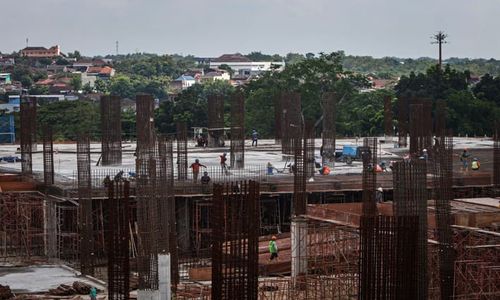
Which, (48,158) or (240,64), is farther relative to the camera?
(240,64)

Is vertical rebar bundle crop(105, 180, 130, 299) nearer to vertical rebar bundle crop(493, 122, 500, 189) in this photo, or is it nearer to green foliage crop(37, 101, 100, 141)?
vertical rebar bundle crop(493, 122, 500, 189)

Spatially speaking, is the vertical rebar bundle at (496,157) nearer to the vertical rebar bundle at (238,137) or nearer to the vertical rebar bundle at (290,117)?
the vertical rebar bundle at (238,137)

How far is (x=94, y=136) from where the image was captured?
61531mm

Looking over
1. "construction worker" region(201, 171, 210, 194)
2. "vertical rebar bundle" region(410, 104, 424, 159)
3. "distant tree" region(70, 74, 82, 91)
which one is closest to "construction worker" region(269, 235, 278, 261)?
"construction worker" region(201, 171, 210, 194)

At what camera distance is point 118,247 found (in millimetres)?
24953

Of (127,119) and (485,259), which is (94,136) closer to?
(127,119)

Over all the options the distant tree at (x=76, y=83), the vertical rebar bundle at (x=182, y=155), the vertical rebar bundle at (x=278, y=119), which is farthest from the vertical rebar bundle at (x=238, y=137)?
the distant tree at (x=76, y=83)

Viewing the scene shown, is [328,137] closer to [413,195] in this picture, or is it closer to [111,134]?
[111,134]

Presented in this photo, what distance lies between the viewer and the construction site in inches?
841

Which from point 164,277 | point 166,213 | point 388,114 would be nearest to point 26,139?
point 166,213

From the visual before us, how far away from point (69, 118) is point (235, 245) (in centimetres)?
4351

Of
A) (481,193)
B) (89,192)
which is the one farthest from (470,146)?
(89,192)

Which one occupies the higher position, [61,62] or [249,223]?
[61,62]

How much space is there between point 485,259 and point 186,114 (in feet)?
136
